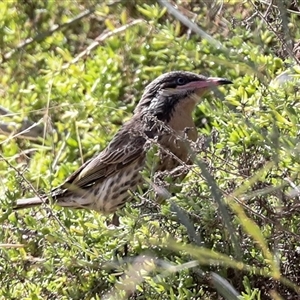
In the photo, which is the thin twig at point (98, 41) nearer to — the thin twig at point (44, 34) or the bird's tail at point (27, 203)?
the thin twig at point (44, 34)

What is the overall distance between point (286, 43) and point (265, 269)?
0.94 meters

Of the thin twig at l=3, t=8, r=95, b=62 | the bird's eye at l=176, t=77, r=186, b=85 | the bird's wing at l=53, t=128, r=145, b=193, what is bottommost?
the bird's wing at l=53, t=128, r=145, b=193

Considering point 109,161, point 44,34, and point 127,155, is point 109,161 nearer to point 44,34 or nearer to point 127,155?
point 127,155

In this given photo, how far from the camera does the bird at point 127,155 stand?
5902 mm

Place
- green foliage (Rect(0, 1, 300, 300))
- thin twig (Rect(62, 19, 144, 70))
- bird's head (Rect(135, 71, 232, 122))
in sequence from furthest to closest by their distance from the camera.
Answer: thin twig (Rect(62, 19, 144, 70)) → bird's head (Rect(135, 71, 232, 122)) → green foliage (Rect(0, 1, 300, 300))

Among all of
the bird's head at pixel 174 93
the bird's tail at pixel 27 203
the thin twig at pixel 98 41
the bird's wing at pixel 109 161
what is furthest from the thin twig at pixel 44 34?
the bird's tail at pixel 27 203

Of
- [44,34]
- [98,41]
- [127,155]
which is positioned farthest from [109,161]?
[44,34]

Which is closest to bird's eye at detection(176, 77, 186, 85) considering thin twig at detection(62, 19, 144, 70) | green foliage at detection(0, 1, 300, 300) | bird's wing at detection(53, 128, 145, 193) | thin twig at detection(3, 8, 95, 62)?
green foliage at detection(0, 1, 300, 300)

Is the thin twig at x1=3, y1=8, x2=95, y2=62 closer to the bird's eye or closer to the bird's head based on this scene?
the bird's head

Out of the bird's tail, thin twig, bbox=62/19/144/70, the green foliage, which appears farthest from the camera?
thin twig, bbox=62/19/144/70

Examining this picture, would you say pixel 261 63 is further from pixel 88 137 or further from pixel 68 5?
pixel 68 5

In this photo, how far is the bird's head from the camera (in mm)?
6016

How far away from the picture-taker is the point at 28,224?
491cm

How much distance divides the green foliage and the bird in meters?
0.20
